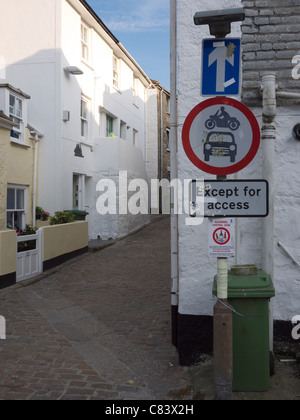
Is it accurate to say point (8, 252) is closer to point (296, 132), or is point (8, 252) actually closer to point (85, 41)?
point (296, 132)

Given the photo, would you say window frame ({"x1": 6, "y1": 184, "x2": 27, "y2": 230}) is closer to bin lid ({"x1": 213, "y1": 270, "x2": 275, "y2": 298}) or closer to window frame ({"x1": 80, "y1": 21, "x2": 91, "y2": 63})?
window frame ({"x1": 80, "y1": 21, "x2": 91, "y2": 63})

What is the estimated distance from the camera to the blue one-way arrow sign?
377 centimetres

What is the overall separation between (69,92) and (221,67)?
1167cm

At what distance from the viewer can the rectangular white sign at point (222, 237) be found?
3793mm

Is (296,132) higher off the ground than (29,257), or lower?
higher

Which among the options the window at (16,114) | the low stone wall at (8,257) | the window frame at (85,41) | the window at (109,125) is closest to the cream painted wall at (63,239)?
the low stone wall at (8,257)

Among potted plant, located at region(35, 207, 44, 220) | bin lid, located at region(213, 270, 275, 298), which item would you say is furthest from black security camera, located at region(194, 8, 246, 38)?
potted plant, located at region(35, 207, 44, 220)

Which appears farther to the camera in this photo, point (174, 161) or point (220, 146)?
point (174, 161)

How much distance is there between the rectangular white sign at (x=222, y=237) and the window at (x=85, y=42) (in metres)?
13.9

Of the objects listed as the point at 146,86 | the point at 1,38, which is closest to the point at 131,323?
the point at 1,38

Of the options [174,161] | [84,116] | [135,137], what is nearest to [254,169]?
[174,161]

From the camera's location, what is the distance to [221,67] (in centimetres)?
378

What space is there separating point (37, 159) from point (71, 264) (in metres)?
3.82

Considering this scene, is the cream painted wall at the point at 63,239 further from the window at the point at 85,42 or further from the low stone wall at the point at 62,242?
the window at the point at 85,42
